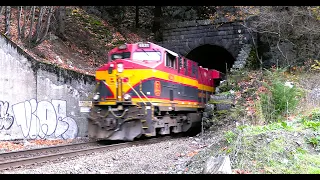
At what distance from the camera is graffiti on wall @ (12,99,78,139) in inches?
464

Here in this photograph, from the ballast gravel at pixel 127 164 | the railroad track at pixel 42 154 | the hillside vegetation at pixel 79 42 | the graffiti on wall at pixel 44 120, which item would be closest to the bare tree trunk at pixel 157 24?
the hillside vegetation at pixel 79 42

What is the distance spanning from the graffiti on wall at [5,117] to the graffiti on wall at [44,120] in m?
0.21

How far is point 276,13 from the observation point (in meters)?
16.6

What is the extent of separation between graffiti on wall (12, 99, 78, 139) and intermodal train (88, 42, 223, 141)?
6.92ft

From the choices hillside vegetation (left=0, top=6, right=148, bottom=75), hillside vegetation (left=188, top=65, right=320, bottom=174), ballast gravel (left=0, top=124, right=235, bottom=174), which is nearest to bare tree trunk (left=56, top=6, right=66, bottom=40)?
hillside vegetation (left=0, top=6, right=148, bottom=75)

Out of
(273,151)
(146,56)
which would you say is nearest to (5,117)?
(146,56)

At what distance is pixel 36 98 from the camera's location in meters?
12.3

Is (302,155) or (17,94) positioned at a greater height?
(17,94)

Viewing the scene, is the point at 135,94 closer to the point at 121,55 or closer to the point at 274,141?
the point at 121,55

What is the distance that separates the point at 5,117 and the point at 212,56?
2022 cm

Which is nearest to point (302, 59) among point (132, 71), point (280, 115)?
point (280, 115)

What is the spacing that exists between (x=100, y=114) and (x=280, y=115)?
5.62m

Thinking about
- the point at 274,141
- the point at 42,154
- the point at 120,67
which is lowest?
the point at 42,154

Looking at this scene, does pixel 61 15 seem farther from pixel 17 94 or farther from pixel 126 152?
pixel 126 152
